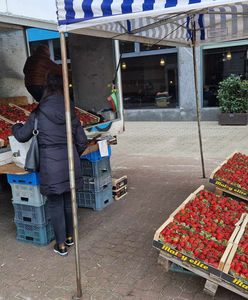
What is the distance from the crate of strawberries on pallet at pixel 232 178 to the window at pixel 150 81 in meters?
8.91

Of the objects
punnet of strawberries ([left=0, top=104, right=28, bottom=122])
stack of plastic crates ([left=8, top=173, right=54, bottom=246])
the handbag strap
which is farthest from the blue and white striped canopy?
stack of plastic crates ([left=8, top=173, right=54, bottom=246])

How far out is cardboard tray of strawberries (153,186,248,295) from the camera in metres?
2.83

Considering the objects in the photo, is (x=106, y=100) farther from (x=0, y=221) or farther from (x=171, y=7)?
(x=171, y=7)

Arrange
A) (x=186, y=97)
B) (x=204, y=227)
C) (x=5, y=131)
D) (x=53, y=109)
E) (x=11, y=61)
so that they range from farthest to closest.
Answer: (x=186, y=97), (x=11, y=61), (x=5, y=131), (x=53, y=109), (x=204, y=227)

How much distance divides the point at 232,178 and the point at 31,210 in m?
2.82

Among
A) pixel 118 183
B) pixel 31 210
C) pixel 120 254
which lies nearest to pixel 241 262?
pixel 120 254

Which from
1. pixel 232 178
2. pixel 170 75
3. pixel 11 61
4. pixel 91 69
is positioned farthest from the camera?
pixel 170 75

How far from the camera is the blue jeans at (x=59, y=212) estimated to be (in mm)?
3754

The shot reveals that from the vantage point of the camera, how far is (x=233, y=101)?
38.0ft

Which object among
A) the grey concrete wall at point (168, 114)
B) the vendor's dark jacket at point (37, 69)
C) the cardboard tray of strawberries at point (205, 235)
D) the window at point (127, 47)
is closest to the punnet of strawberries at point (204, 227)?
the cardboard tray of strawberries at point (205, 235)

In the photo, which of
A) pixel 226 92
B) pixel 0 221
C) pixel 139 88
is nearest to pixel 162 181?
pixel 0 221

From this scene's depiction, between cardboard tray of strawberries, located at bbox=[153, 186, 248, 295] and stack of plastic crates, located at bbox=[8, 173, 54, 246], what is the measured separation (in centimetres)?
154

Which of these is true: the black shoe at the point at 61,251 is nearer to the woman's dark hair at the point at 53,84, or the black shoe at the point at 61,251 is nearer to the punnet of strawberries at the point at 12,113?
the woman's dark hair at the point at 53,84

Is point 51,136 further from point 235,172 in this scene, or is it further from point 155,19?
point 235,172
